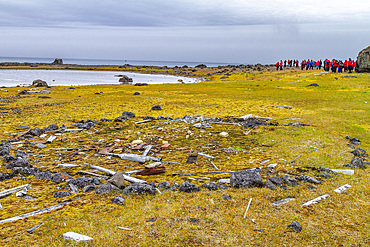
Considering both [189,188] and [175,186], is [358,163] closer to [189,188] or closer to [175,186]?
[189,188]

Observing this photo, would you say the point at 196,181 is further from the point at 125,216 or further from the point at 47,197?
the point at 47,197

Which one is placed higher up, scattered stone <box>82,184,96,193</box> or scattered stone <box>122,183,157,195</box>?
scattered stone <box>122,183,157,195</box>

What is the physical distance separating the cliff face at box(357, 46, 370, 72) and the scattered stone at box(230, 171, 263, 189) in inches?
2215

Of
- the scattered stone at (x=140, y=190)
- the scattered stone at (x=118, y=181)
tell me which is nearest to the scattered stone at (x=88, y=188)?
the scattered stone at (x=118, y=181)

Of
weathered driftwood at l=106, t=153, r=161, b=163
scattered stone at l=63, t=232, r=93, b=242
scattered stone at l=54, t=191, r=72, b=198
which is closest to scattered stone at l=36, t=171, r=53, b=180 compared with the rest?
scattered stone at l=54, t=191, r=72, b=198

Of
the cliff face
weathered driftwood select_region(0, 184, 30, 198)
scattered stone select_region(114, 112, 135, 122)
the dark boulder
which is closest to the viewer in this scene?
weathered driftwood select_region(0, 184, 30, 198)

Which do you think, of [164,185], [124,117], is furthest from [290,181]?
[124,117]

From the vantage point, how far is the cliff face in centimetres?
5126

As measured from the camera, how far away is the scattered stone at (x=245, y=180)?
761cm

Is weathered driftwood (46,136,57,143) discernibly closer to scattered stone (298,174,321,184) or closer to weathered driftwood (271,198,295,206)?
weathered driftwood (271,198,295,206)

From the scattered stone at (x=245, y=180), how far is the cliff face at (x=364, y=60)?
185 ft

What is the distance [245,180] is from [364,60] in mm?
57412

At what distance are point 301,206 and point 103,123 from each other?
14148 mm

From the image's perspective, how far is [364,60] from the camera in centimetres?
5209
